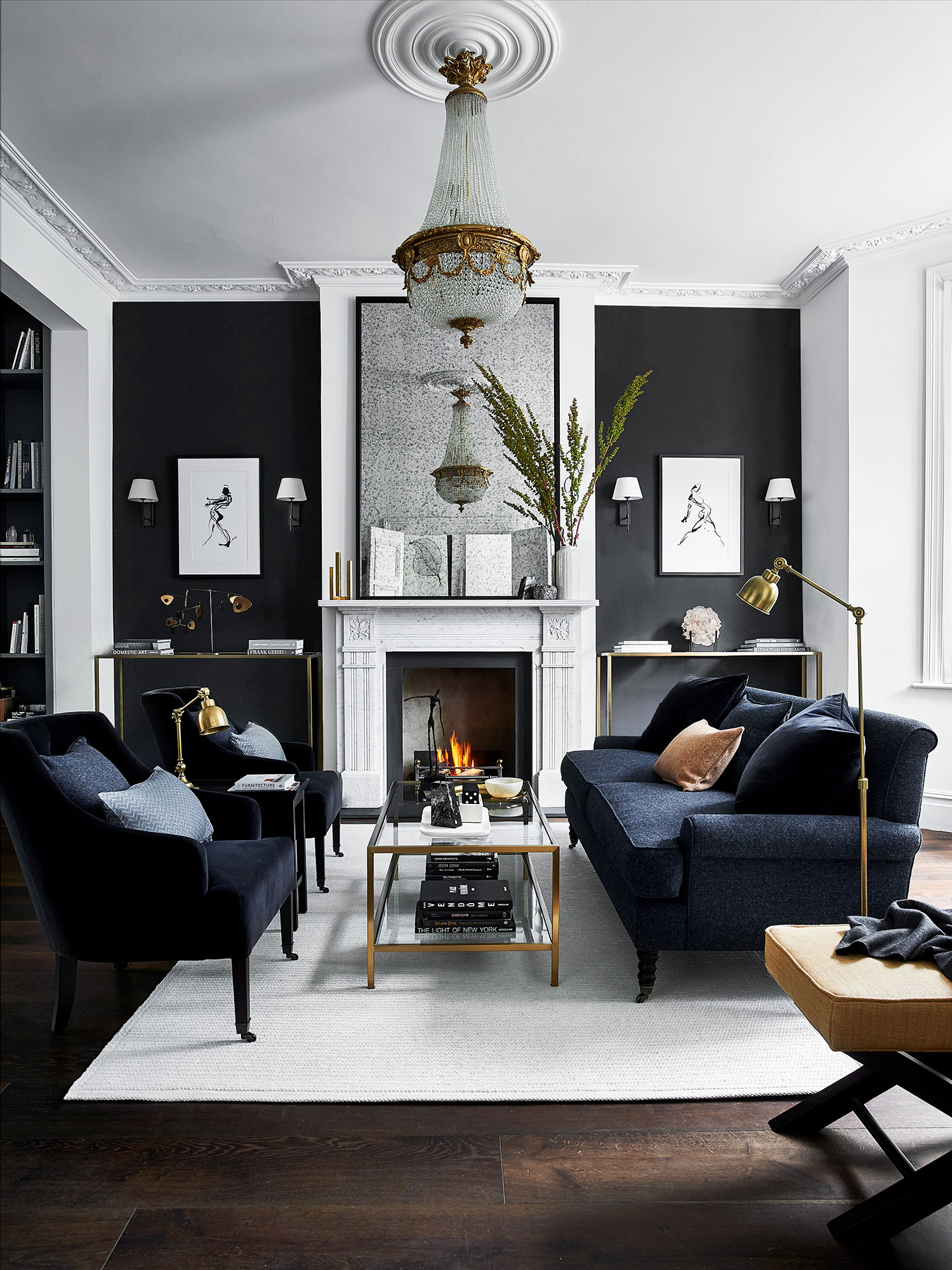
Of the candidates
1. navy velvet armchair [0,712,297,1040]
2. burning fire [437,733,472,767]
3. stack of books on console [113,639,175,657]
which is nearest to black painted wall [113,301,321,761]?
stack of books on console [113,639,175,657]

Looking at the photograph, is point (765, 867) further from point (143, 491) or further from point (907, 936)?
point (143, 491)

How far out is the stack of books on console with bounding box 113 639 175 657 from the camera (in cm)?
526

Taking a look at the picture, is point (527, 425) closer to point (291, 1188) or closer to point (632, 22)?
point (632, 22)

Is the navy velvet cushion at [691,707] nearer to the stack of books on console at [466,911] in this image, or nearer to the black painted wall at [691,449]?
the black painted wall at [691,449]

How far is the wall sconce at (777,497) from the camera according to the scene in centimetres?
542

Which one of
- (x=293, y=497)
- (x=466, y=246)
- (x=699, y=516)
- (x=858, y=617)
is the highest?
(x=466, y=246)

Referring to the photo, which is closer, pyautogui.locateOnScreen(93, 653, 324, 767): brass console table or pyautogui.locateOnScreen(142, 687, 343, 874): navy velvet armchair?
pyautogui.locateOnScreen(142, 687, 343, 874): navy velvet armchair

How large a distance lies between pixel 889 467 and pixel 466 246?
3.30 meters

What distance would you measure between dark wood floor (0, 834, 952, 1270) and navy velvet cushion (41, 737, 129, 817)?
2.31 feet

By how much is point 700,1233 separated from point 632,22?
3.77 meters


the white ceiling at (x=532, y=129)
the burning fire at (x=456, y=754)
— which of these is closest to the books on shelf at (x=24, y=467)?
the white ceiling at (x=532, y=129)

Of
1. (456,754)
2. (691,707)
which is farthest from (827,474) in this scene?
(456,754)

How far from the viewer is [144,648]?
531 cm

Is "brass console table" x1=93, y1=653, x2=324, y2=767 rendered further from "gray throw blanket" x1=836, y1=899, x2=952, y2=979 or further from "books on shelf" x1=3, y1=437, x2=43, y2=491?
"gray throw blanket" x1=836, y1=899, x2=952, y2=979
